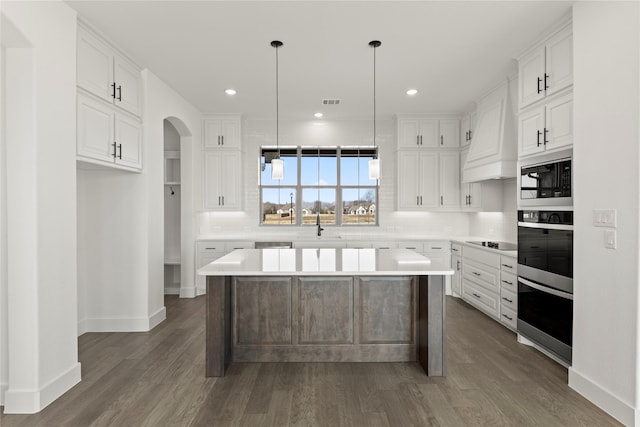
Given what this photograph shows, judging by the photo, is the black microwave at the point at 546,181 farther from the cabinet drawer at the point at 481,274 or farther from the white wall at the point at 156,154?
the white wall at the point at 156,154

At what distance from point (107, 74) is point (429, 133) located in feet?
14.6

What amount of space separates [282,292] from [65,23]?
266 centimetres

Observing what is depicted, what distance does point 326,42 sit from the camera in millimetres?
3291

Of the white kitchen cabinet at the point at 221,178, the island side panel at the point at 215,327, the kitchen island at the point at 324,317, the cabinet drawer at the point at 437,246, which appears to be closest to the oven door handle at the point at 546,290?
the kitchen island at the point at 324,317

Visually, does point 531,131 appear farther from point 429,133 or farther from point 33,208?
point 33,208

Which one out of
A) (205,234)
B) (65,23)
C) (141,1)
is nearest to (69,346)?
(65,23)

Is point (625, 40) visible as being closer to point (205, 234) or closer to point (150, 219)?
point (150, 219)

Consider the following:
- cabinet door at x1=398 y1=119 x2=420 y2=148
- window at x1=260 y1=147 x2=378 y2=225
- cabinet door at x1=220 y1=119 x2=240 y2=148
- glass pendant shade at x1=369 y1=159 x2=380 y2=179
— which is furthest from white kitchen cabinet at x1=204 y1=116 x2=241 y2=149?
glass pendant shade at x1=369 y1=159 x2=380 y2=179

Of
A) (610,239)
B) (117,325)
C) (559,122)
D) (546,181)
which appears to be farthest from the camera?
(117,325)

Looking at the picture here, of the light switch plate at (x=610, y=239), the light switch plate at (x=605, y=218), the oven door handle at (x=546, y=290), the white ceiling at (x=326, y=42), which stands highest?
the white ceiling at (x=326, y=42)

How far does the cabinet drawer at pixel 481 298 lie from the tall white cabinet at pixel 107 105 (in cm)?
422

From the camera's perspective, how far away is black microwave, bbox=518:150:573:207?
2.80 m

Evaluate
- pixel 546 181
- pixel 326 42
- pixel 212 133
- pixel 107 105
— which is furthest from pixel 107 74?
pixel 546 181

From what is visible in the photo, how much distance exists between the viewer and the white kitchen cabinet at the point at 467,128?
525 cm
